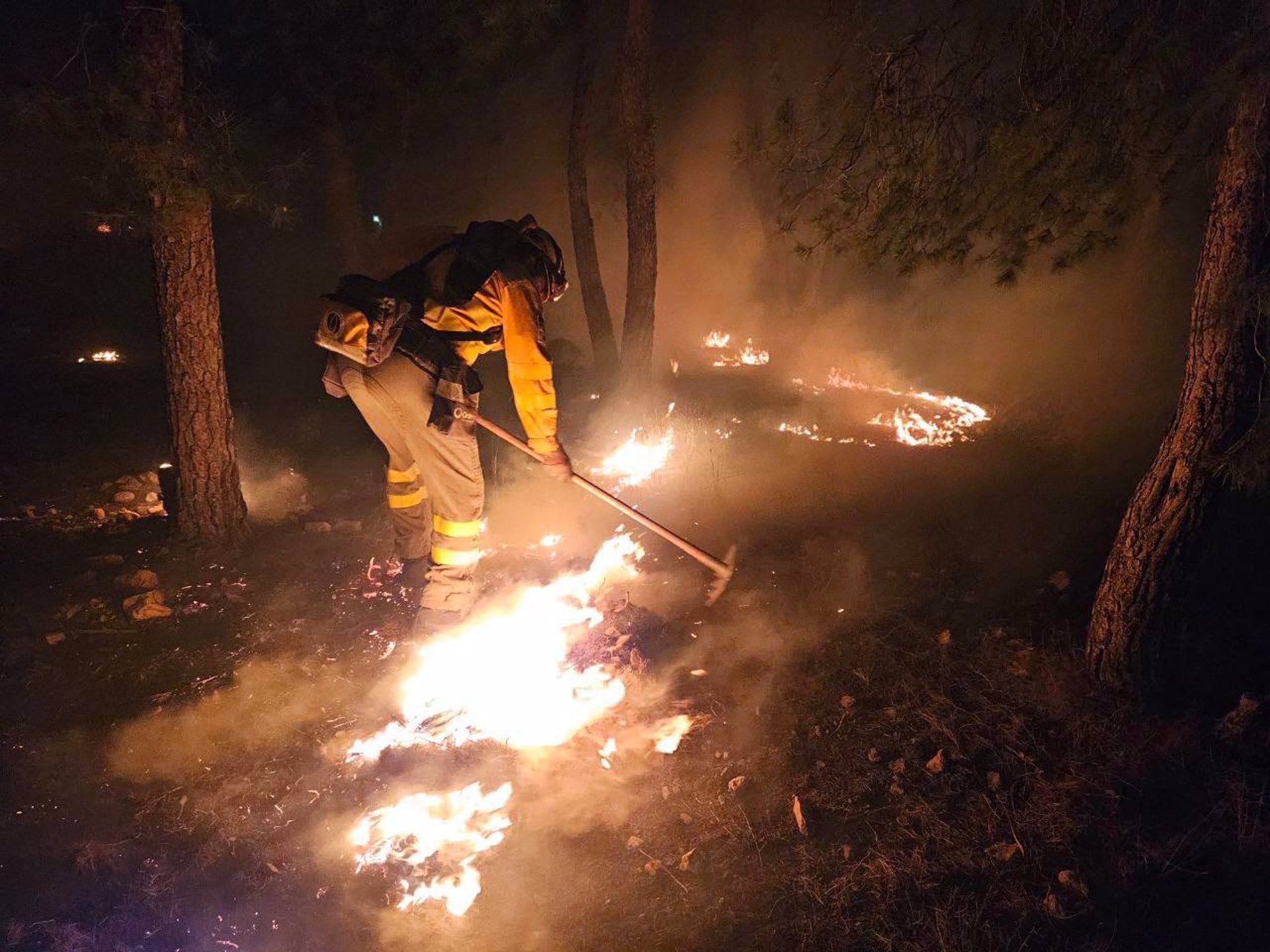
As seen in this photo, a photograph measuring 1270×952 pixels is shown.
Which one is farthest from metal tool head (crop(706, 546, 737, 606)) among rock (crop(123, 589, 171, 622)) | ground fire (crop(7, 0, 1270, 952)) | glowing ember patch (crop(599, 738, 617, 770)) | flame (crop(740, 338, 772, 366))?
flame (crop(740, 338, 772, 366))

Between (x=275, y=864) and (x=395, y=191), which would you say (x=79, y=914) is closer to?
(x=275, y=864)

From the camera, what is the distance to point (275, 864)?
3197mm

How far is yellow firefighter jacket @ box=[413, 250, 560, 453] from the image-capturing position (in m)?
4.23

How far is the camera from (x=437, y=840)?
3301mm

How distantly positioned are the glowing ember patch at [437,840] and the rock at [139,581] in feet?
9.88

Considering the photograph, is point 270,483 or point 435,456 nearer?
point 435,456

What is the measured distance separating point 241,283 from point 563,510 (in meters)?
15.7

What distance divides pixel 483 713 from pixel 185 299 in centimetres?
383

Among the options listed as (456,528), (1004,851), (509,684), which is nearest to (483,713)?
(509,684)

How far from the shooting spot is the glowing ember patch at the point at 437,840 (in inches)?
122

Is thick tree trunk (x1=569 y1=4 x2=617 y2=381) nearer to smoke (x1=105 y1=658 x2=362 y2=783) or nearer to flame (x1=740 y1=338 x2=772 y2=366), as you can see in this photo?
flame (x1=740 y1=338 x2=772 y2=366)

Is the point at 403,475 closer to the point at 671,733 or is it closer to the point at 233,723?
the point at 233,723

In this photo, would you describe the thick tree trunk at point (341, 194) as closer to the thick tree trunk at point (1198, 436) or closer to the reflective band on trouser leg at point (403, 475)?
the reflective band on trouser leg at point (403, 475)

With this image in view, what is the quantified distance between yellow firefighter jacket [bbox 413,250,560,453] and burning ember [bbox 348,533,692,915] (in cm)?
140
